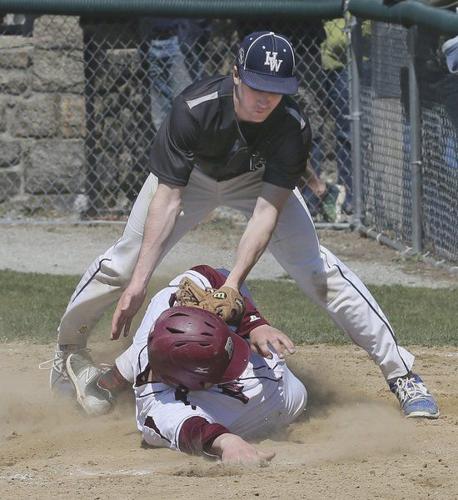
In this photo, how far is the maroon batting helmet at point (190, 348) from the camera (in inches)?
188

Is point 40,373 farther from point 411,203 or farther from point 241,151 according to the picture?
point 411,203

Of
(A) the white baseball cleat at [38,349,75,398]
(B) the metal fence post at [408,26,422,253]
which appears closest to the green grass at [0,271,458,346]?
(A) the white baseball cleat at [38,349,75,398]

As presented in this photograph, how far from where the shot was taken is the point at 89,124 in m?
11.0

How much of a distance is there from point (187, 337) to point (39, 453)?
869 millimetres

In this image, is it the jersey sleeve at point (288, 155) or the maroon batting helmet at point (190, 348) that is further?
the jersey sleeve at point (288, 155)

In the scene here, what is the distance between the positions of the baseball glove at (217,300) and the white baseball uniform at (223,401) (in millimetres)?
A: 188

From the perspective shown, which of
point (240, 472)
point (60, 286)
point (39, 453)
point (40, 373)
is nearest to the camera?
point (240, 472)

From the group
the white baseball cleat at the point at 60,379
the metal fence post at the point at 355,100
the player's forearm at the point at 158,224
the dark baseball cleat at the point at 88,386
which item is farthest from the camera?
the metal fence post at the point at 355,100

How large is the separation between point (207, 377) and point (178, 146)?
1037 millimetres

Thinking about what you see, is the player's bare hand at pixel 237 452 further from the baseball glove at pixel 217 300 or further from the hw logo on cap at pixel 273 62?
the hw logo on cap at pixel 273 62

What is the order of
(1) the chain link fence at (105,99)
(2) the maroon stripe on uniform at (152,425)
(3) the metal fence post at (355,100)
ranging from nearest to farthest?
(2) the maroon stripe on uniform at (152,425) < (3) the metal fence post at (355,100) < (1) the chain link fence at (105,99)

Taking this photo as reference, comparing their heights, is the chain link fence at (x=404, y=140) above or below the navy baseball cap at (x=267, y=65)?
below

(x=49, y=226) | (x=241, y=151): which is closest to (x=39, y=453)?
(x=241, y=151)

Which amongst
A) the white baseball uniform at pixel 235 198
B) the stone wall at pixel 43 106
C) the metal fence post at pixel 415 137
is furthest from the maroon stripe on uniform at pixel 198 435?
the stone wall at pixel 43 106
